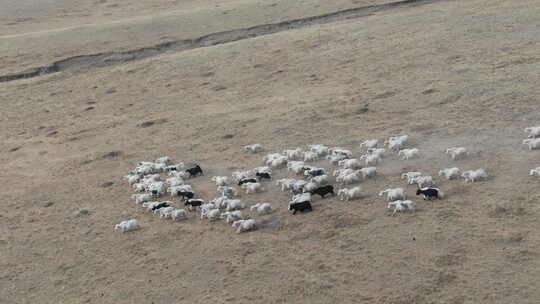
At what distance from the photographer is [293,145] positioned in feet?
85.8

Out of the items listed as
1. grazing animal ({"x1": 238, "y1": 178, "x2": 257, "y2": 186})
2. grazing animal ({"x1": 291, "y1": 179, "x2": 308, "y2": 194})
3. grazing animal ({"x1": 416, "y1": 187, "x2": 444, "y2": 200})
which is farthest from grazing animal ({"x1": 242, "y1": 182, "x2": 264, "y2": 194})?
grazing animal ({"x1": 416, "y1": 187, "x2": 444, "y2": 200})

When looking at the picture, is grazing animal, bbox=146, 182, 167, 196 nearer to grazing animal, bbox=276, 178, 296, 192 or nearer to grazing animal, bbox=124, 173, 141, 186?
grazing animal, bbox=124, 173, 141, 186

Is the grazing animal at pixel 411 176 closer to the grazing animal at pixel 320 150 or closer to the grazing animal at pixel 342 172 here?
the grazing animal at pixel 342 172

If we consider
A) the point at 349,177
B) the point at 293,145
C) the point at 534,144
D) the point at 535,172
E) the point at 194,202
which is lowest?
the point at 293,145

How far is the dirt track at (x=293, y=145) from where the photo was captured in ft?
57.2

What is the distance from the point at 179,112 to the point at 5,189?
808 centimetres

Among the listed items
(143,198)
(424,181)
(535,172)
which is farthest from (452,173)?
(143,198)

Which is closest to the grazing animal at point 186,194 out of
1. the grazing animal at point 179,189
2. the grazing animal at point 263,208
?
the grazing animal at point 179,189

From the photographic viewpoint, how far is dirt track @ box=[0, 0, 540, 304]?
1744cm

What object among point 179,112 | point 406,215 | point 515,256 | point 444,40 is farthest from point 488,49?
point 515,256

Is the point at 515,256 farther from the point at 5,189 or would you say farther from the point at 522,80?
the point at 5,189

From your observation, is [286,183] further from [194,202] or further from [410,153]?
[410,153]

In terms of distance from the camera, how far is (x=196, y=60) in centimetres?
3934

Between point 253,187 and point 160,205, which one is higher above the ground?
point 253,187
